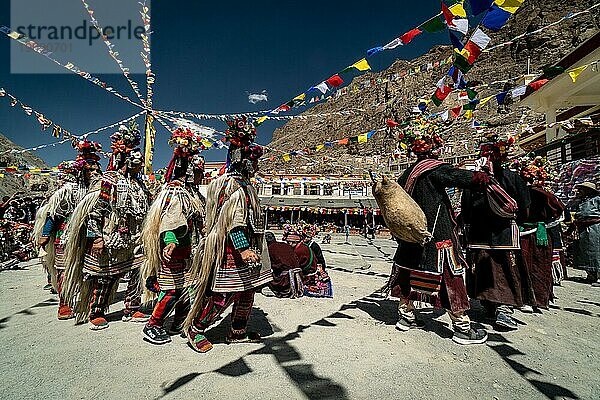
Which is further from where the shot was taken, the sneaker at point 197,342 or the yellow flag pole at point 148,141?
the yellow flag pole at point 148,141

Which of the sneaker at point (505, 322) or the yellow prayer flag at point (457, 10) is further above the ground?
the yellow prayer flag at point (457, 10)

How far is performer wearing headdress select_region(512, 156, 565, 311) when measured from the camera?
13.0ft

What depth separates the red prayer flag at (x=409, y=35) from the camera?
4191 mm

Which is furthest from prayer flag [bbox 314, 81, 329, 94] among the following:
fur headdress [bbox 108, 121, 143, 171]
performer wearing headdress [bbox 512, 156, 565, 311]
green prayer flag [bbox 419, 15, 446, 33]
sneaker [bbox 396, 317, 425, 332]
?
sneaker [bbox 396, 317, 425, 332]

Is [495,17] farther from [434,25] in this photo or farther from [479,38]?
[434,25]

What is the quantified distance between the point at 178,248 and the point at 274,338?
4.03 feet

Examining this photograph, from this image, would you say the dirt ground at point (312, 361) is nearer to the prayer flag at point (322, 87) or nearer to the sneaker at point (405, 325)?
the sneaker at point (405, 325)

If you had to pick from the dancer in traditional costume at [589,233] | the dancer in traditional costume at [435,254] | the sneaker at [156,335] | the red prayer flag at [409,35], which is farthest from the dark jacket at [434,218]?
the dancer in traditional costume at [589,233]

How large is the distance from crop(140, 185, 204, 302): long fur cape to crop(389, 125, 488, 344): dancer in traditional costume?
2.01 meters

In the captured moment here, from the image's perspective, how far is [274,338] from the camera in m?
3.36

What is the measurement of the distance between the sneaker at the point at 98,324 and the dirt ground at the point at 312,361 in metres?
0.09

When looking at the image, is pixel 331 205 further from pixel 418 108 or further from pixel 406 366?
pixel 406 366

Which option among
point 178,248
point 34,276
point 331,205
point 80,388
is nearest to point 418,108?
point 178,248

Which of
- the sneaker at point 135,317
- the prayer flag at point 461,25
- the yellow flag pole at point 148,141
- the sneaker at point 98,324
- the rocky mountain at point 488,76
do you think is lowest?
the sneaker at point 135,317
